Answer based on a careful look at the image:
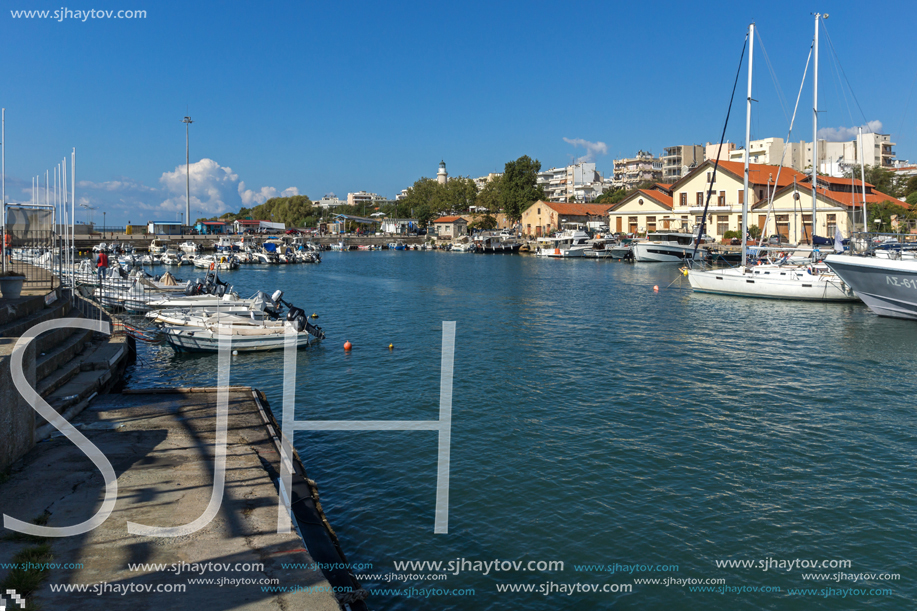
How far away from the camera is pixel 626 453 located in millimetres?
12133

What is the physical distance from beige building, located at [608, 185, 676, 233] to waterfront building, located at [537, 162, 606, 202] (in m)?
59.4

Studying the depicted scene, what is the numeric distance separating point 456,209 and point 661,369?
426 ft

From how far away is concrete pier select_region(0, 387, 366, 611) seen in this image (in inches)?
225

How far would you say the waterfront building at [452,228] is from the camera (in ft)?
409

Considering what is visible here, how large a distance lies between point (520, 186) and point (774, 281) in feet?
270

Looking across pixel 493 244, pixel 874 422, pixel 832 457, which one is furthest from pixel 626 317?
pixel 493 244

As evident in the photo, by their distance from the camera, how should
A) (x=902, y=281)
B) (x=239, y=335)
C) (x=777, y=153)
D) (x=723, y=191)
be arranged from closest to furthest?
(x=239, y=335)
(x=902, y=281)
(x=723, y=191)
(x=777, y=153)

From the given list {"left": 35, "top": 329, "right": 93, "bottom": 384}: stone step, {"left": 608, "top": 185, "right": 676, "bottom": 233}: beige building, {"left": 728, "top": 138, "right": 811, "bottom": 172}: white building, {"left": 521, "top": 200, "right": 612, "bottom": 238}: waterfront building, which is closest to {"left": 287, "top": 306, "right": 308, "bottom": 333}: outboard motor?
{"left": 35, "top": 329, "right": 93, "bottom": 384}: stone step

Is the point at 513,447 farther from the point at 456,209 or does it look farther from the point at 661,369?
the point at 456,209

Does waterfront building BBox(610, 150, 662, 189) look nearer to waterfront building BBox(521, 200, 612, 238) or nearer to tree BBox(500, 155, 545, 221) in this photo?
tree BBox(500, 155, 545, 221)

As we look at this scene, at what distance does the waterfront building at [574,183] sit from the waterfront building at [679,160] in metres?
16.1

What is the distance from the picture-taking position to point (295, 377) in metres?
18.2

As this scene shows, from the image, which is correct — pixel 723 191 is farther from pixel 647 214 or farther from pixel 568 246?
pixel 568 246

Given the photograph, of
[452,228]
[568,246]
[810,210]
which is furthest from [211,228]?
[810,210]
